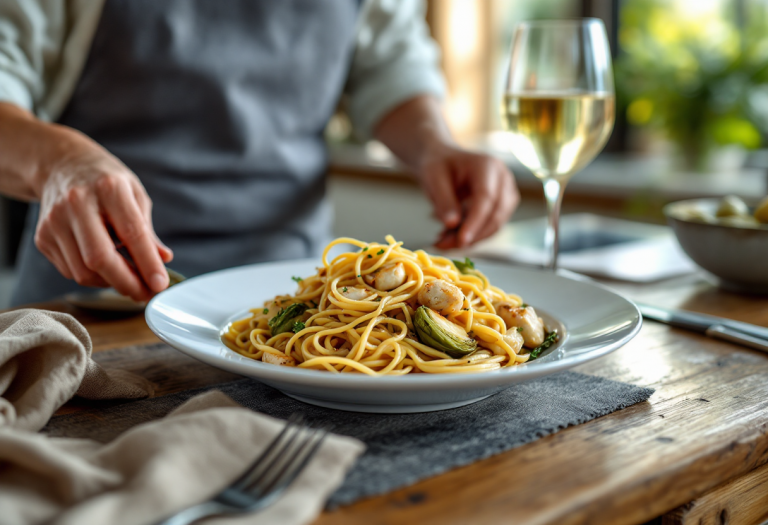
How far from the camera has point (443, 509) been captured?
0.52 meters

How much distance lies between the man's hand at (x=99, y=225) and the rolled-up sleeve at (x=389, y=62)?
95cm

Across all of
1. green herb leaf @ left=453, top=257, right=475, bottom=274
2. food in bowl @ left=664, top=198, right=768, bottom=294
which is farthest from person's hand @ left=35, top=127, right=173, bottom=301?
food in bowl @ left=664, top=198, right=768, bottom=294

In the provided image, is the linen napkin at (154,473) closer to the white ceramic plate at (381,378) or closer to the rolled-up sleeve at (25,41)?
the white ceramic plate at (381,378)

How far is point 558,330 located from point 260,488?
1.61ft

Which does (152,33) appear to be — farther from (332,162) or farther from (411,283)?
(332,162)

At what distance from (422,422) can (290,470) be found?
0.19m

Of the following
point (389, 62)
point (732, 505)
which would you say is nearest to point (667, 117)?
point (389, 62)

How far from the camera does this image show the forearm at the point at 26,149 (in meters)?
1.05

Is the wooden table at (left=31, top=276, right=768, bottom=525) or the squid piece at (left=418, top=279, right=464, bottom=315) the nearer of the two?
the wooden table at (left=31, top=276, right=768, bottom=525)

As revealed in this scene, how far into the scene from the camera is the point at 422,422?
0.68m

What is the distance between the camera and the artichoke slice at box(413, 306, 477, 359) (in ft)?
2.47

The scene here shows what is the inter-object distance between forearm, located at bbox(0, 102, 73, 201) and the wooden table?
0.31 m

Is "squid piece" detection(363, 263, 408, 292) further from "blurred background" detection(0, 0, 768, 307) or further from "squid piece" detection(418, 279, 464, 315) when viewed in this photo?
"blurred background" detection(0, 0, 768, 307)

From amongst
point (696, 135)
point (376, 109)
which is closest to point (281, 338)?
point (376, 109)
